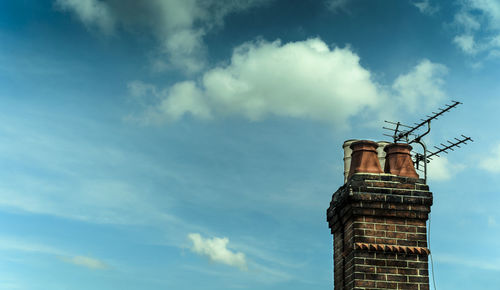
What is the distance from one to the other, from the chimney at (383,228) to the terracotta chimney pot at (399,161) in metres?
0.01

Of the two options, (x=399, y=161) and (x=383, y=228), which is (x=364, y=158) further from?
(x=383, y=228)

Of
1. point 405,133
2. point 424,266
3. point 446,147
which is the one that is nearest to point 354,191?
point 424,266

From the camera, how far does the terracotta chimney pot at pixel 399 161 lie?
657 centimetres

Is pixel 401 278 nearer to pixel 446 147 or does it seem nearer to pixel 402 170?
pixel 402 170

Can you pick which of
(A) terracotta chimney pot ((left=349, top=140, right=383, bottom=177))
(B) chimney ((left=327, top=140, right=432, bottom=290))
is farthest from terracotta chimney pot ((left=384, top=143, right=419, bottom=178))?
(A) terracotta chimney pot ((left=349, top=140, right=383, bottom=177))

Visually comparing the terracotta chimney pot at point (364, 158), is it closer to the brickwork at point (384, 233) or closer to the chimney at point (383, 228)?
the chimney at point (383, 228)

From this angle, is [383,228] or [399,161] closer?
[383,228]

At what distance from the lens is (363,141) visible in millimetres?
6785

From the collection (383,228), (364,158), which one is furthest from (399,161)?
(383,228)

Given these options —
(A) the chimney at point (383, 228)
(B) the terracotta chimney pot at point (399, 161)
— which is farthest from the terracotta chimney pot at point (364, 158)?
(B) the terracotta chimney pot at point (399, 161)

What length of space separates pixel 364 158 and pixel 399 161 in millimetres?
429

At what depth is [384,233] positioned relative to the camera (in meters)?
6.18

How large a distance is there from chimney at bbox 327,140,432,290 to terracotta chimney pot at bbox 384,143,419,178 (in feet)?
0.04

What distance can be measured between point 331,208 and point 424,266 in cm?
136
